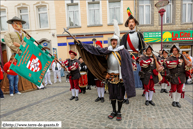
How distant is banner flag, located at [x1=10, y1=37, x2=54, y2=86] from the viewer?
2925 millimetres

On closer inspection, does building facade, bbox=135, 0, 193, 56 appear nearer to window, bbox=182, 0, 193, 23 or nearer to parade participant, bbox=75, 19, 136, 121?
window, bbox=182, 0, 193, 23

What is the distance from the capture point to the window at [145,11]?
1236 cm

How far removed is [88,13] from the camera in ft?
42.9

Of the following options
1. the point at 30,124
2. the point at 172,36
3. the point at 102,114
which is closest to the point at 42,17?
the point at 30,124

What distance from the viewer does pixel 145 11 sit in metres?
12.5

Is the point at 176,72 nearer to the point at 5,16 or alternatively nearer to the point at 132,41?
the point at 132,41

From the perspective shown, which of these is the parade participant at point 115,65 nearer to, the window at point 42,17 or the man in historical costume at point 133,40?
the man in historical costume at point 133,40

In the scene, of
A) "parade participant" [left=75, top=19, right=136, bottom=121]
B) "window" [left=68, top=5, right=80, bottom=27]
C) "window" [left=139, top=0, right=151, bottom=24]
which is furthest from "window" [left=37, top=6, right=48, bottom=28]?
"parade participant" [left=75, top=19, right=136, bottom=121]

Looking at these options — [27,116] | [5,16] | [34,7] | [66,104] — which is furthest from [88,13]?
[27,116]

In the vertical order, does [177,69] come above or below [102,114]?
above

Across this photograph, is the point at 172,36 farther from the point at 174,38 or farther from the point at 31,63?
the point at 31,63

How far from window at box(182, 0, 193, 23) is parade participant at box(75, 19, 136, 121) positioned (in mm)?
12858

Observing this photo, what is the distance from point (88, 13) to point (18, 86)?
32.7 feet

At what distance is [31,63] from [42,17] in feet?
41.3
